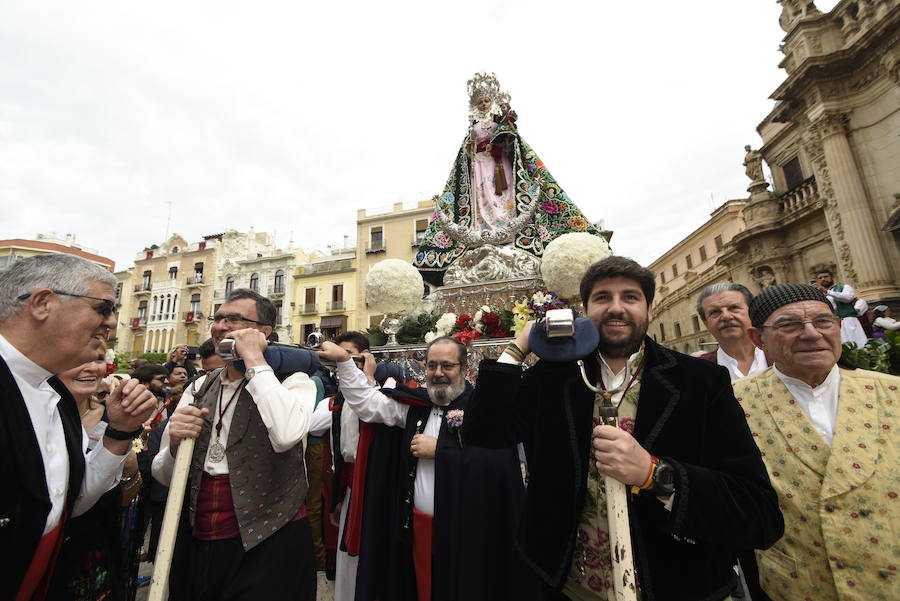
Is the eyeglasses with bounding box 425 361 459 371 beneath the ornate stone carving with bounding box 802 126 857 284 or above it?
beneath

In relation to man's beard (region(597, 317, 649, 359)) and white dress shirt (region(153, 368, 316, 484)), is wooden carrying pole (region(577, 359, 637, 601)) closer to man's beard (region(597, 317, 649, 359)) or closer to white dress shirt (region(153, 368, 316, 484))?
man's beard (region(597, 317, 649, 359))

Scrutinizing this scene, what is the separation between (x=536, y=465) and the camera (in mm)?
1720

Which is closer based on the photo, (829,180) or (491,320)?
(491,320)

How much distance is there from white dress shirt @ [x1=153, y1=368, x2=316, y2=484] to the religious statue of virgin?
5101mm

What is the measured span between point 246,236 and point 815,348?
133 feet

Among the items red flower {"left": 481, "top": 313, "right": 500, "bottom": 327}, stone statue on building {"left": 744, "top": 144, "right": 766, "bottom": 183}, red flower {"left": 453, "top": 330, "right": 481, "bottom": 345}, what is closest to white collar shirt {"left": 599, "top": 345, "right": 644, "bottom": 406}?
red flower {"left": 453, "top": 330, "right": 481, "bottom": 345}

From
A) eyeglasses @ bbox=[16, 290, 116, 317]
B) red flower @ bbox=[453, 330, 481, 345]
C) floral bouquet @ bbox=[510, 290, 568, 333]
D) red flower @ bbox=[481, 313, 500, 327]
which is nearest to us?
eyeglasses @ bbox=[16, 290, 116, 317]

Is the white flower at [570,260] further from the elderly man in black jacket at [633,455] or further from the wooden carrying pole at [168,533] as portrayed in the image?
the wooden carrying pole at [168,533]

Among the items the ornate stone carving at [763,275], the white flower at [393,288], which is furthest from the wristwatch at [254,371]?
the ornate stone carving at [763,275]

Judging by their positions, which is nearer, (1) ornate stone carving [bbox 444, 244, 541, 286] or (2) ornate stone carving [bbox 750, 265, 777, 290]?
(1) ornate stone carving [bbox 444, 244, 541, 286]

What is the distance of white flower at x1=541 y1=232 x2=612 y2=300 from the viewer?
5.39 metres

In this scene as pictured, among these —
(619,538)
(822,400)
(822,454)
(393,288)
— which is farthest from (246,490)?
(393,288)

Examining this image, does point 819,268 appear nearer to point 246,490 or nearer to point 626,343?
point 626,343

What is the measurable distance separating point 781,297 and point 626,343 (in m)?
1.06
